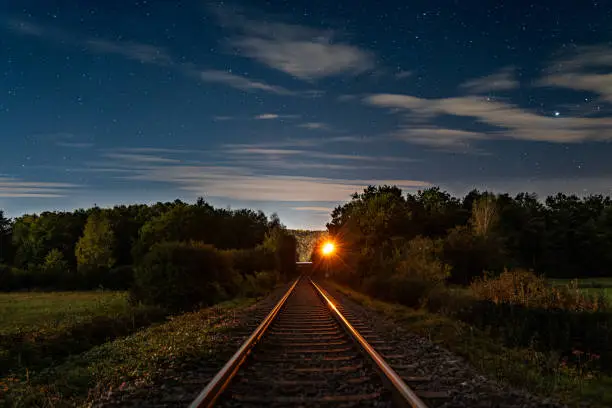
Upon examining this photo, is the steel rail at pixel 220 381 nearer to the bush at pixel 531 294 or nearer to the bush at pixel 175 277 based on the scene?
the bush at pixel 531 294

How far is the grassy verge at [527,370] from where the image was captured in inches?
277

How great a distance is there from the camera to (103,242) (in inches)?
3366

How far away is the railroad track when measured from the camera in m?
5.70

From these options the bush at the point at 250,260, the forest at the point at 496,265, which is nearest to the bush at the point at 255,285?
the bush at the point at 250,260

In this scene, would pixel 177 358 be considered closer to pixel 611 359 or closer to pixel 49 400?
pixel 49 400

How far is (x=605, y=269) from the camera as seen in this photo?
74438mm

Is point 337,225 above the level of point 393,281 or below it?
above

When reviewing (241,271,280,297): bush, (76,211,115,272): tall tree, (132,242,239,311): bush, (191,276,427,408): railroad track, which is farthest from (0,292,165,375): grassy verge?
(76,211,115,272): tall tree

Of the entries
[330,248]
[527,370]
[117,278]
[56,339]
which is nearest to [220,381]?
[527,370]

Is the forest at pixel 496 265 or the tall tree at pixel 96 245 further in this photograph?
the tall tree at pixel 96 245

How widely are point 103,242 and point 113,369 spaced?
83795 mm

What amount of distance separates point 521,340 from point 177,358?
907 cm

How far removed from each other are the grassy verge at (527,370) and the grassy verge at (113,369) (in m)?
4.87

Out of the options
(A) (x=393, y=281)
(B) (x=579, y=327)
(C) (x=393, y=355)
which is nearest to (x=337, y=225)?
(A) (x=393, y=281)
